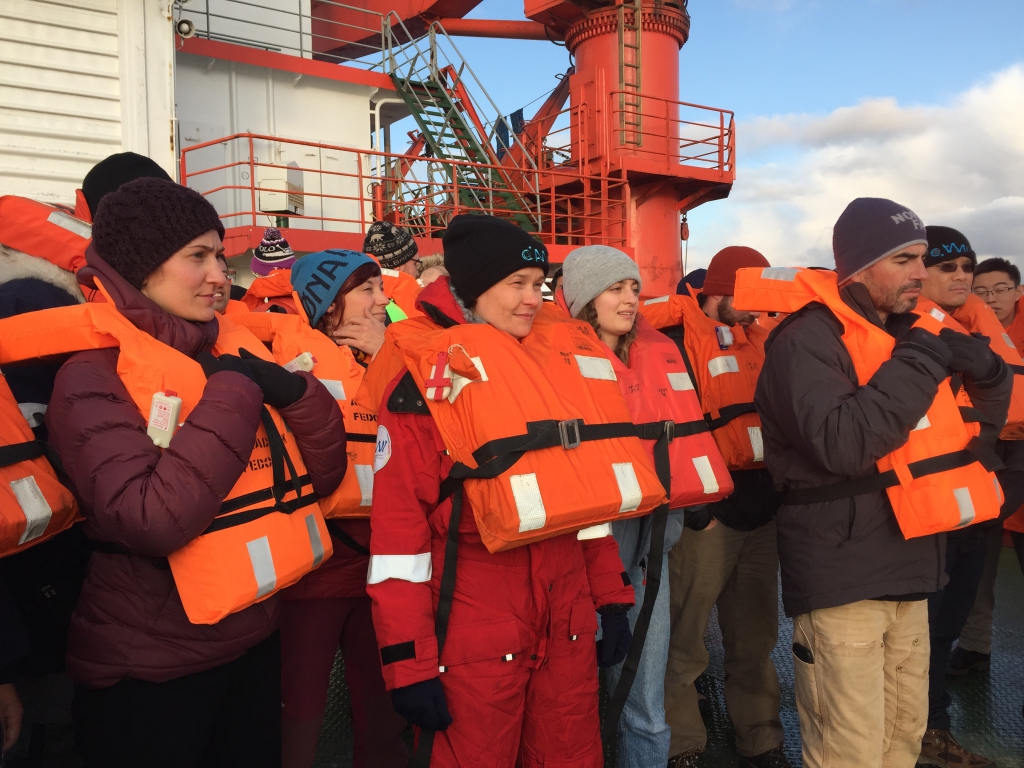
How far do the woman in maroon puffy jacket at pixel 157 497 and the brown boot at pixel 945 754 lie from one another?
114 inches

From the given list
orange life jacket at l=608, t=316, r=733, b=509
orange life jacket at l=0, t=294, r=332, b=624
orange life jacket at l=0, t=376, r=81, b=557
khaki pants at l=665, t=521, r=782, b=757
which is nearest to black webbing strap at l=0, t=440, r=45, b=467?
orange life jacket at l=0, t=376, r=81, b=557

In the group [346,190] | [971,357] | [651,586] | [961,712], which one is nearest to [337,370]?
[651,586]

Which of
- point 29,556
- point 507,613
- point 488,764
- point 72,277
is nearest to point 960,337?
point 507,613

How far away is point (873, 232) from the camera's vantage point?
2.64 meters

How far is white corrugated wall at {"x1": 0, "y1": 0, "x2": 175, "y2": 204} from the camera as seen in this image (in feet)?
18.7

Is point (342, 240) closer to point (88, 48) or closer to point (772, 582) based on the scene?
point (88, 48)

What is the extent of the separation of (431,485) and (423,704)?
0.57 metres

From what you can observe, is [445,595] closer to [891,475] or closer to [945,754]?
[891,475]

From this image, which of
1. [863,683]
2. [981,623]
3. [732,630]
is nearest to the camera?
[863,683]

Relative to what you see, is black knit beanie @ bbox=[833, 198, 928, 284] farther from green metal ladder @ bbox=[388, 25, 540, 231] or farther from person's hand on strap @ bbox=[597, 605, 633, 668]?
green metal ladder @ bbox=[388, 25, 540, 231]

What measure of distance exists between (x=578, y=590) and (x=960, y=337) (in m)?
1.62

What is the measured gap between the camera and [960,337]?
2.61 metres

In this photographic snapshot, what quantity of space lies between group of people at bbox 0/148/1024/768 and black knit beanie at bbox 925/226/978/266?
3.51ft

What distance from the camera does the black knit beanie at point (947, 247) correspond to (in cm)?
364
